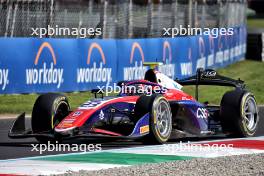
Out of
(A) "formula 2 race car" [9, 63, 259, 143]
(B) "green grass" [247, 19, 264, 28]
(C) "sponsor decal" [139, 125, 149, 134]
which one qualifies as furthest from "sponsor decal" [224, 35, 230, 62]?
(B) "green grass" [247, 19, 264, 28]

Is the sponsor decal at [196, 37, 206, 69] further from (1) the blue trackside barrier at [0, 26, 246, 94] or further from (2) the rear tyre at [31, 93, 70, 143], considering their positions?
(2) the rear tyre at [31, 93, 70, 143]

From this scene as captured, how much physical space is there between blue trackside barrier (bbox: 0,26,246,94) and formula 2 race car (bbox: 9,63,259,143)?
6307 mm

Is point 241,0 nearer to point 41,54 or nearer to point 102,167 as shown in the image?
point 41,54

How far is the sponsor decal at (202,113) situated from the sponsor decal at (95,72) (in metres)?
8.20

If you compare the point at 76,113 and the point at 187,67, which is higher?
the point at 76,113

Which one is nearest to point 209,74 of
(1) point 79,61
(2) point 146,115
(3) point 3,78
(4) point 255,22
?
(2) point 146,115

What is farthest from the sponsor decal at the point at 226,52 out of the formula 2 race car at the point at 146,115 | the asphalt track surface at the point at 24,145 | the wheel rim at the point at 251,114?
the wheel rim at the point at 251,114

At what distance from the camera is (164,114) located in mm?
11805

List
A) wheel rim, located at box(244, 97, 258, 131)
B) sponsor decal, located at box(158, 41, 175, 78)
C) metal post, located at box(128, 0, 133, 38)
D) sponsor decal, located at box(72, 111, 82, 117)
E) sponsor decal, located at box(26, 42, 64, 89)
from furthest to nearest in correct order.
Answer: sponsor decal, located at box(158, 41, 175, 78) < metal post, located at box(128, 0, 133, 38) < sponsor decal, located at box(26, 42, 64, 89) < wheel rim, located at box(244, 97, 258, 131) < sponsor decal, located at box(72, 111, 82, 117)

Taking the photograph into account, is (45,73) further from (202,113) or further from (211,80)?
(202,113)

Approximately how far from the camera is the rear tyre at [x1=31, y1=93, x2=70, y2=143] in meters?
11.5

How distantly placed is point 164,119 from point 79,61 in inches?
353

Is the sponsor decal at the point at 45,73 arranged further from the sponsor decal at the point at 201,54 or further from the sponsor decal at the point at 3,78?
the sponsor decal at the point at 201,54

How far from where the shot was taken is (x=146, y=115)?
1138 cm
